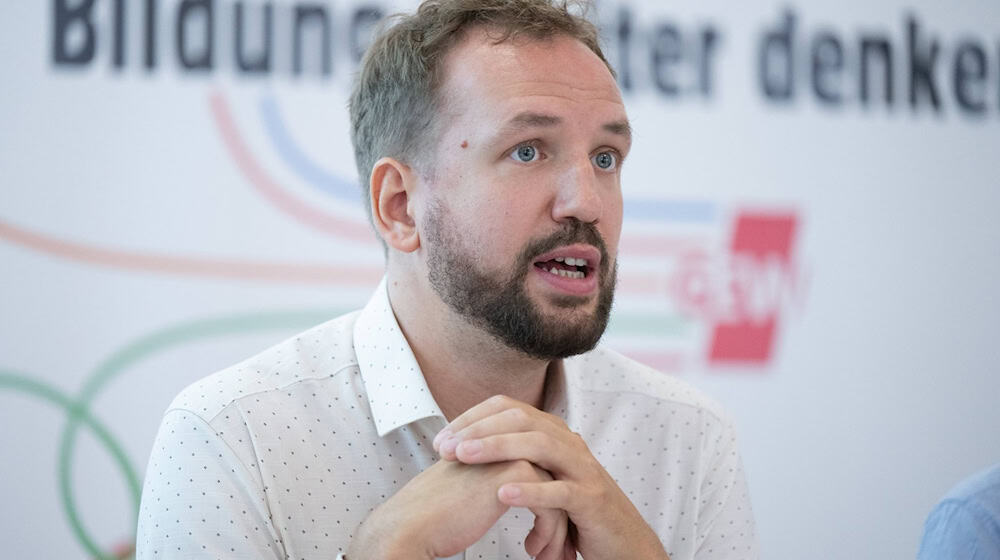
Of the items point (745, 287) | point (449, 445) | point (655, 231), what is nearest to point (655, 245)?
point (655, 231)

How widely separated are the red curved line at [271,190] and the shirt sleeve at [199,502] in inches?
56.0

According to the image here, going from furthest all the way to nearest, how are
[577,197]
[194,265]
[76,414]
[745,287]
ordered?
[745,287], [194,265], [76,414], [577,197]

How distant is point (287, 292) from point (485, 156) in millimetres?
1394

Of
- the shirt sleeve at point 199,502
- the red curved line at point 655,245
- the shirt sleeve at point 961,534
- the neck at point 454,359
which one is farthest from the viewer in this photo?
the red curved line at point 655,245

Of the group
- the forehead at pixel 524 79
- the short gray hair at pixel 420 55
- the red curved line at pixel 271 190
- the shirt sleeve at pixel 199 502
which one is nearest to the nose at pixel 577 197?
the forehead at pixel 524 79

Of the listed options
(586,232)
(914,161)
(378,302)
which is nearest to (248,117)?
(378,302)

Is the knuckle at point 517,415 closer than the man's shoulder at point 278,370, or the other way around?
the knuckle at point 517,415

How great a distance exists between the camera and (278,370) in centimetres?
170

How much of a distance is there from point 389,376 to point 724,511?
66 centimetres

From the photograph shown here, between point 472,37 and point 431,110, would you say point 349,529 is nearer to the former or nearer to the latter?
point 431,110

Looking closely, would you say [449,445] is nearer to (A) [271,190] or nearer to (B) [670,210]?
(A) [271,190]

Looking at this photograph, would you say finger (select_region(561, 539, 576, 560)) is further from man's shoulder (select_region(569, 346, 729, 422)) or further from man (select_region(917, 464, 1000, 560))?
man (select_region(917, 464, 1000, 560))

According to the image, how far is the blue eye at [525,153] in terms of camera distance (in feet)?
5.45

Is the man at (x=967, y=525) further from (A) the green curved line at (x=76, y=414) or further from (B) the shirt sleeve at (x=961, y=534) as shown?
(A) the green curved line at (x=76, y=414)
